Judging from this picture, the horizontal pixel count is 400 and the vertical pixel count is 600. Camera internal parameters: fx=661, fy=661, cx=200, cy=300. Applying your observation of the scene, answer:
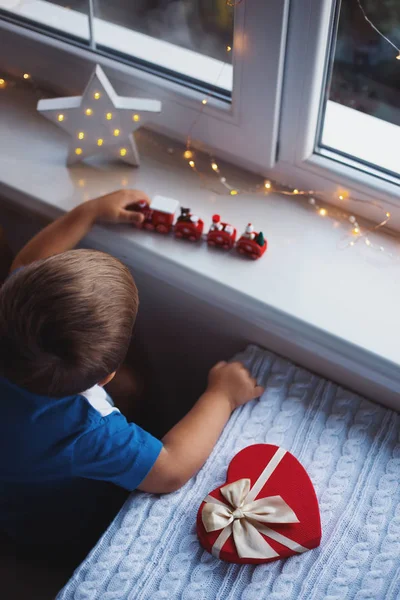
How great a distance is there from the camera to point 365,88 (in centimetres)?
107

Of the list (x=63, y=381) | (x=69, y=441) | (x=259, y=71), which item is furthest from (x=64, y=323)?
(x=259, y=71)

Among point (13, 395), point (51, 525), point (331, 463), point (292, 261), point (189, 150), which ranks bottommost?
point (51, 525)

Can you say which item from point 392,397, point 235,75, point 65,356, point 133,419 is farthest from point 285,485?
point 235,75

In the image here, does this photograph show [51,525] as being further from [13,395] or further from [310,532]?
[310,532]

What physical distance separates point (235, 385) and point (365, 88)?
1.72 ft

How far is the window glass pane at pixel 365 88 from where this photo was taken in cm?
98

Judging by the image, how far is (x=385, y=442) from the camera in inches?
38.4

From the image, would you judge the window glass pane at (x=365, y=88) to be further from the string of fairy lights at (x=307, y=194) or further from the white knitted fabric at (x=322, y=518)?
the white knitted fabric at (x=322, y=518)

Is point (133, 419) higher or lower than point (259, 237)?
lower

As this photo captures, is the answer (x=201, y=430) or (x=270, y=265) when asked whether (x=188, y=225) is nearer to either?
(x=270, y=265)

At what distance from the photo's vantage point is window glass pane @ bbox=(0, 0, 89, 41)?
1.28 meters

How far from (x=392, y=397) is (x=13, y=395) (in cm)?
57

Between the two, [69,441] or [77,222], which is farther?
[77,222]

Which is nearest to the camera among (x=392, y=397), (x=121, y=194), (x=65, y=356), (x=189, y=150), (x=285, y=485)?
(x=65, y=356)
